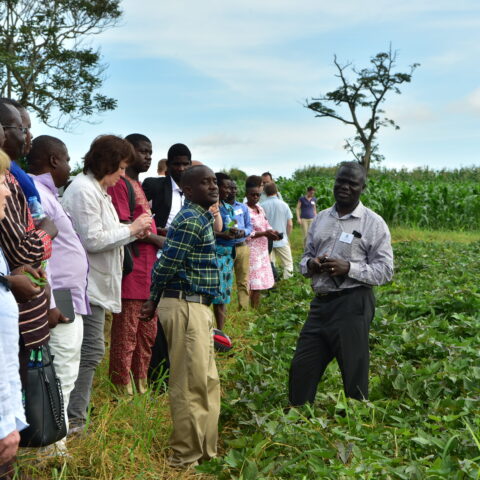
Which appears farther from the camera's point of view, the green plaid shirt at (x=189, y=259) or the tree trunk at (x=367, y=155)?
the tree trunk at (x=367, y=155)

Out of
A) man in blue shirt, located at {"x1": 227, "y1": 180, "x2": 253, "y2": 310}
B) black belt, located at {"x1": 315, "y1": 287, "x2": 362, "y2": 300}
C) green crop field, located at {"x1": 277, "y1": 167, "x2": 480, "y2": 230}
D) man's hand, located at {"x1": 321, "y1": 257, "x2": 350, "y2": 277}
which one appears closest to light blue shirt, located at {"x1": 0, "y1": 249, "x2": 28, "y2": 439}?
man's hand, located at {"x1": 321, "y1": 257, "x2": 350, "y2": 277}

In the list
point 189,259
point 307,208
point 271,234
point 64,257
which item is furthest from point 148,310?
point 307,208

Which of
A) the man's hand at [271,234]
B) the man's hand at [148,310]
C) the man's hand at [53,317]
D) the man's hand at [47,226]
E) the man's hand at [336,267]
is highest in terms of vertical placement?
the man's hand at [47,226]

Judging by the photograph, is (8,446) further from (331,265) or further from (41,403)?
(331,265)

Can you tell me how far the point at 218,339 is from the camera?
6594mm

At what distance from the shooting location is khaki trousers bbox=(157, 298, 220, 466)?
13.2 feet

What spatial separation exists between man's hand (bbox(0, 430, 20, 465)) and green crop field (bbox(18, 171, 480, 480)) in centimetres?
139

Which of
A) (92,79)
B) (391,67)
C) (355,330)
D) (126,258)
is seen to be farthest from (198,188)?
(391,67)

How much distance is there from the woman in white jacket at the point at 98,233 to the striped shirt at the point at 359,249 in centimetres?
128

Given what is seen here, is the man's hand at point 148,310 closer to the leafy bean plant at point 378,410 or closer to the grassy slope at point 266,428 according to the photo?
the grassy slope at point 266,428

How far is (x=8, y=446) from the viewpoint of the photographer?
223 cm

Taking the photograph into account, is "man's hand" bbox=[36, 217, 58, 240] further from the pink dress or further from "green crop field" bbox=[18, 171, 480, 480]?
the pink dress

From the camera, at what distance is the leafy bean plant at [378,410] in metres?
3.67

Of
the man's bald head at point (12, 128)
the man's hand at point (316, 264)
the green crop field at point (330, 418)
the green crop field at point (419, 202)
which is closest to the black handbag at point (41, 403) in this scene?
the green crop field at point (330, 418)
